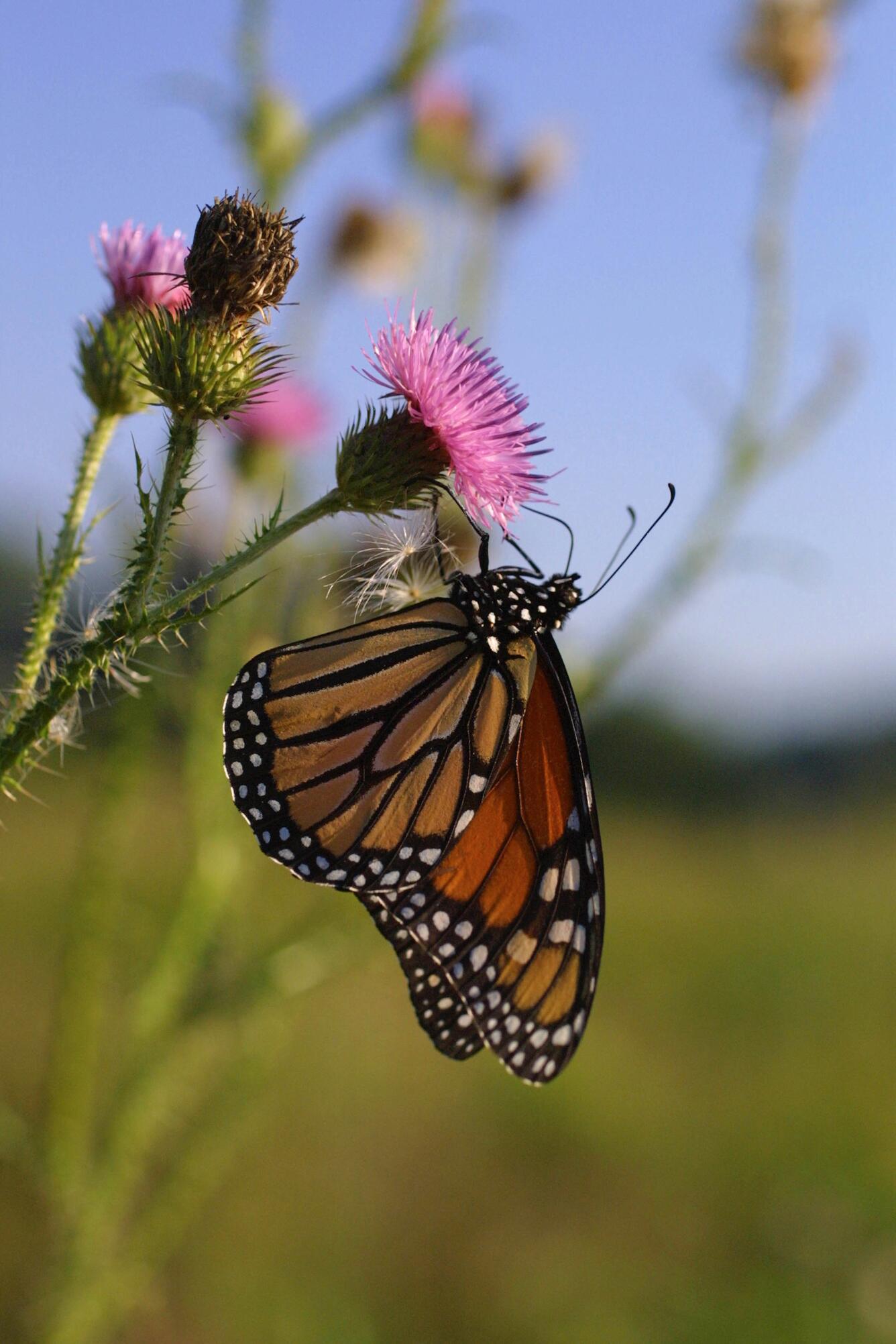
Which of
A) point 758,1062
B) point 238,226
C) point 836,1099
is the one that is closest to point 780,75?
point 238,226

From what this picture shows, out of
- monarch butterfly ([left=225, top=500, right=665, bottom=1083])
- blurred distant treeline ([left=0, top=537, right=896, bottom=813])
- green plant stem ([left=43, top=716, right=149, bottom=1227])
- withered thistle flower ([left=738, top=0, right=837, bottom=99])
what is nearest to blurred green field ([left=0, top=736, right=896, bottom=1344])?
green plant stem ([left=43, top=716, right=149, bottom=1227])

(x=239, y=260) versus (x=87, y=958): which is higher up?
(x=239, y=260)

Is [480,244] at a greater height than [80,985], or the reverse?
[480,244]

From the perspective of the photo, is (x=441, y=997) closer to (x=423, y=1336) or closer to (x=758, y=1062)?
(x=423, y=1336)

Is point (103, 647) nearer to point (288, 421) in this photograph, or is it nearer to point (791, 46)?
point (288, 421)

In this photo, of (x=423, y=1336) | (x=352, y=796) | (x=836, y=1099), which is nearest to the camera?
(x=352, y=796)

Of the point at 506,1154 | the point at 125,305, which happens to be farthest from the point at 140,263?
the point at 506,1154
